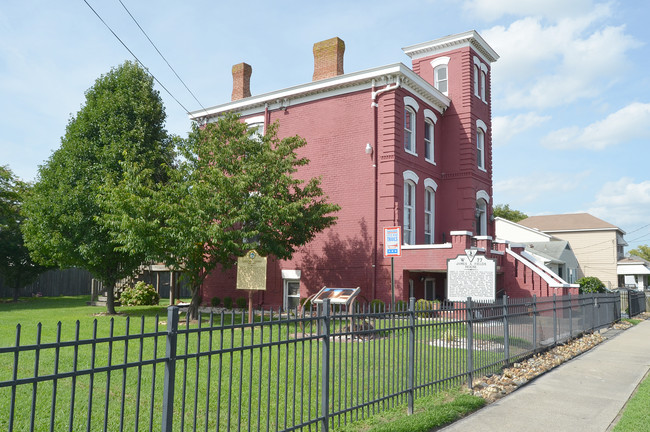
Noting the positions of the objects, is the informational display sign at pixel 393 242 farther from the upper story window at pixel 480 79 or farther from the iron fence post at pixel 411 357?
the upper story window at pixel 480 79

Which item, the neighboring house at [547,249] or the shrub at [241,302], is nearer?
the shrub at [241,302]

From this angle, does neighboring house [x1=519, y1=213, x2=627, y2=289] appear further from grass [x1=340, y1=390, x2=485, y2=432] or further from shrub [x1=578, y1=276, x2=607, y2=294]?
grass [x1=340, y1=390, x2=485, y2=432]

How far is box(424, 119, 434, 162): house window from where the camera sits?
23.2 metres

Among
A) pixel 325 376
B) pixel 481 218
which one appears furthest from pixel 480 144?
pixel 325 376

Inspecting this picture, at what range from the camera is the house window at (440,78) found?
2455 centimetres

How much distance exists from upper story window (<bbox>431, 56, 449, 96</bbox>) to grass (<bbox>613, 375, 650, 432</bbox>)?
17897 millimetres

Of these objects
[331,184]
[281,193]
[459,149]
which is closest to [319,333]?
[281,193]

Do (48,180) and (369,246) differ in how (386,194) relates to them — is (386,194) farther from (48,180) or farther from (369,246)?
(48,180)

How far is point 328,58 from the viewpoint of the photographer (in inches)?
899

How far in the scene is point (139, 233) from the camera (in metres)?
15.5

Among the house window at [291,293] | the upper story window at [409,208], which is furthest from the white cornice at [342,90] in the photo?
the house window at [291,293]

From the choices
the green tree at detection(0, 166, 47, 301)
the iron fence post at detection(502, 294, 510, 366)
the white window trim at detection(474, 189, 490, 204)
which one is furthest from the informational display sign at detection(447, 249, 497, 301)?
the green tree at detection(0, 166, 47, 301)

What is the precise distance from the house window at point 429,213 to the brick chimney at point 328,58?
663 cm

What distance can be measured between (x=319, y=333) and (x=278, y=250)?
1114cm
